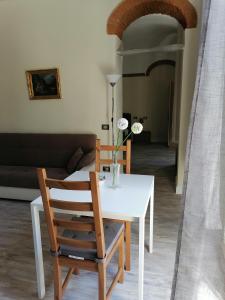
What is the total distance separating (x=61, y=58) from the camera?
12.1ft

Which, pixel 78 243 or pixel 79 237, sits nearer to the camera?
pixel 78 243

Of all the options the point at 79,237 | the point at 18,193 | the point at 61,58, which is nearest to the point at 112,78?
the point at 61,58

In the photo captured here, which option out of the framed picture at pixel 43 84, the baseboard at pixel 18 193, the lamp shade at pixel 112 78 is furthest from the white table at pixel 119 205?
the framed picture at pixel 43 84

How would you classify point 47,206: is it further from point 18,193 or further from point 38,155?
point 38,155

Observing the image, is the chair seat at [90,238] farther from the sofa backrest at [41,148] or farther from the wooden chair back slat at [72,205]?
the sofa backrest at [41,148]

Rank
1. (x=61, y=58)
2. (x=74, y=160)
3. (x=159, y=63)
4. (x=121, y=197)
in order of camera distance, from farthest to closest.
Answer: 1. (x=159, y=63)
2. (x=61, y=58)
3. (x=74, y=160)
4. (x=121, y=197)

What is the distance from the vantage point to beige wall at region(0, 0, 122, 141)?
11.5 ft

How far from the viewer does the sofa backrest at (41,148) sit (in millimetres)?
3609

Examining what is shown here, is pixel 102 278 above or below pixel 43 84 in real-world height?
below

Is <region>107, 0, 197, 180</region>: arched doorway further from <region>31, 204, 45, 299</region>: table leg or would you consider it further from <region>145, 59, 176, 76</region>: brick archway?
<region>145, 59, 176, 76</region>: brick archway

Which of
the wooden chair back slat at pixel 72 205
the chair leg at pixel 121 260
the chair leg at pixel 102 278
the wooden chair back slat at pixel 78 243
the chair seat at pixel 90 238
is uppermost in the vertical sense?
the wooden chair back slat at pixel 72 205

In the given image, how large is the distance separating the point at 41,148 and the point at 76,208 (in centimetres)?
264

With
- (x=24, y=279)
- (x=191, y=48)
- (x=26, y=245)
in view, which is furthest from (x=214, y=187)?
(x=191, y=48)

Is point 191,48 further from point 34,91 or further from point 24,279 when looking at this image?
point 24,279
